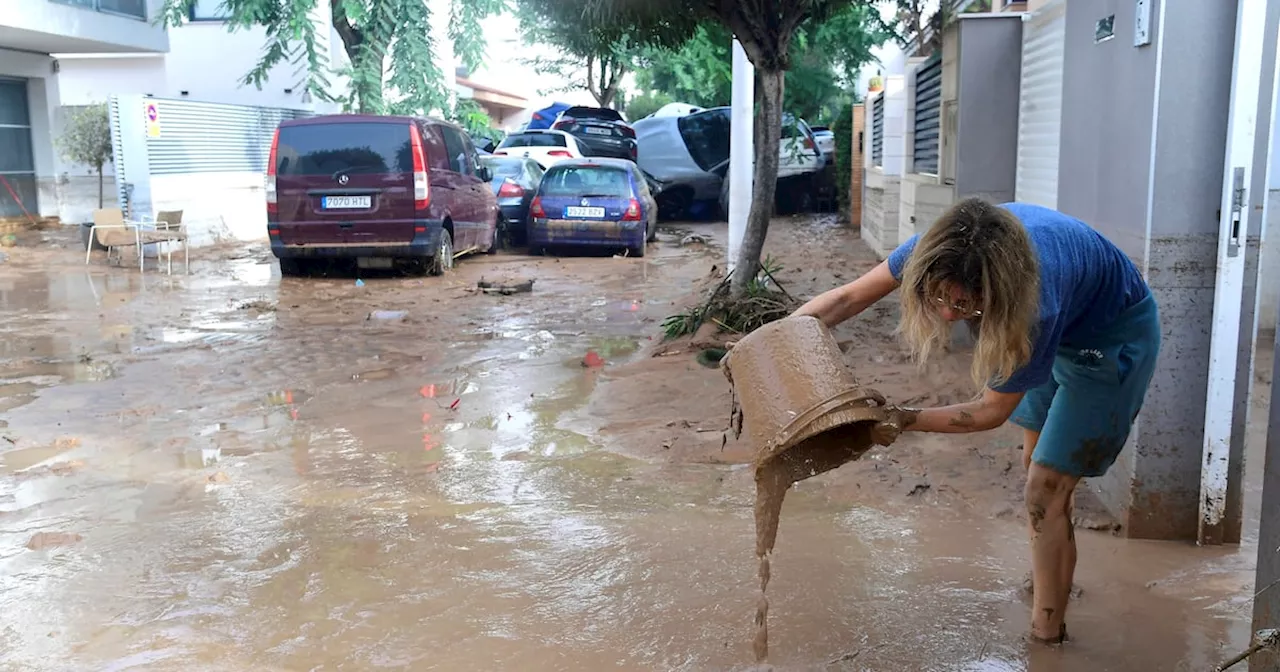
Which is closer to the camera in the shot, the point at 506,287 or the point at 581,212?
the point at 506,287

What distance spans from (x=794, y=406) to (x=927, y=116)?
23.7 ft

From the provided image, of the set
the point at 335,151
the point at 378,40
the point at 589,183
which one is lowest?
the point at 589,183

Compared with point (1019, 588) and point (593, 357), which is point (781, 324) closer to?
point (1019, 588)

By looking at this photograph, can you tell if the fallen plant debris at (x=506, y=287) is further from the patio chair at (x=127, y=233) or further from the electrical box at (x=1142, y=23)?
the electrical box at (x=1142, y=23)

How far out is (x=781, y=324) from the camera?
2883 mm

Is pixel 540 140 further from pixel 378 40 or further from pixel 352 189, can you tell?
pixel 352 189

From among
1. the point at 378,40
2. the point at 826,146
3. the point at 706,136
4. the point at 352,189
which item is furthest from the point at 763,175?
the point at 826,146

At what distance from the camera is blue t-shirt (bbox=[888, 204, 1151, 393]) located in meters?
2.65

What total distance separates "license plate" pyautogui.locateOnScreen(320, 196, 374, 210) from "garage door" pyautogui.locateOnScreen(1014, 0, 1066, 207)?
23.5 feet

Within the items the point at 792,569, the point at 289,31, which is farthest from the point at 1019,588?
the point at 289,31

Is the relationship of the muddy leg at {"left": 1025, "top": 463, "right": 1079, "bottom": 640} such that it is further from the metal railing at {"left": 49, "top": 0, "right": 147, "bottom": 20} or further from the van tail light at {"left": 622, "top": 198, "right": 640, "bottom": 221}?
the metal railing at {"left": 49, "top": 0, "right": 147, "bottom": 20}

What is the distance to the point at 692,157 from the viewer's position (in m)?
19.7

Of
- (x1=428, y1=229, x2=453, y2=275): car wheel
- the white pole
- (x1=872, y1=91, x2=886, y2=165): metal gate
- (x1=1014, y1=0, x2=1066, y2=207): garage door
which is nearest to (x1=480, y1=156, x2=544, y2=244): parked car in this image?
(x1=428, y1=229, x2=453, y2=275): car wheel

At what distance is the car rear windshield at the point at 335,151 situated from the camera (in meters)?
11.4
